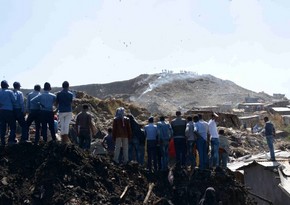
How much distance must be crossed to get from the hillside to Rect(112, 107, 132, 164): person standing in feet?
165

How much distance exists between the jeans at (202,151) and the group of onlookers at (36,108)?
3669mm

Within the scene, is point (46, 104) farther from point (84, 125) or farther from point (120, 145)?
point (120, 145)

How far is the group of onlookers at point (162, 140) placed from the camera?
45.4ft

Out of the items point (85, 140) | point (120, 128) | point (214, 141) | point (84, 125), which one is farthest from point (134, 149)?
point (214, 141)

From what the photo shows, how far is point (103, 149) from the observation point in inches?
642

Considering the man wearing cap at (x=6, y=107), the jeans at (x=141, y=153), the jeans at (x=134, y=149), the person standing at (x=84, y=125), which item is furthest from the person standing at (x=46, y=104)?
the jeans at (x=141, y=153)

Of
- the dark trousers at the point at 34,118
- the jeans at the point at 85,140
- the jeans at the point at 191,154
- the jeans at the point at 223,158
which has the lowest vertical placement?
the jeans at the point at 223,158

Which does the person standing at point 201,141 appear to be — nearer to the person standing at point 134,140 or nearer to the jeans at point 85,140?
the person standing at point 134,140

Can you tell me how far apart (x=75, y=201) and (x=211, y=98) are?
63.0m

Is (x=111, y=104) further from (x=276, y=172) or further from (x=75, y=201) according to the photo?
(x=75, y=201)

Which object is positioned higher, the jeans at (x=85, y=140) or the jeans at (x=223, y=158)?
the jeans at (x=85, y=140)

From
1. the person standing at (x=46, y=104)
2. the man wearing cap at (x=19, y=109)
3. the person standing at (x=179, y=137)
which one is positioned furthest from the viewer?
the person standing at (x=179, y=137)

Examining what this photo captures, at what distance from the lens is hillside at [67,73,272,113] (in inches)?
2694

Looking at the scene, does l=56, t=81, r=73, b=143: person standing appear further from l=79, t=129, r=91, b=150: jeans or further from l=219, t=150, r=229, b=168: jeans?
l=219, t=150, r=229, b=168: jeans
